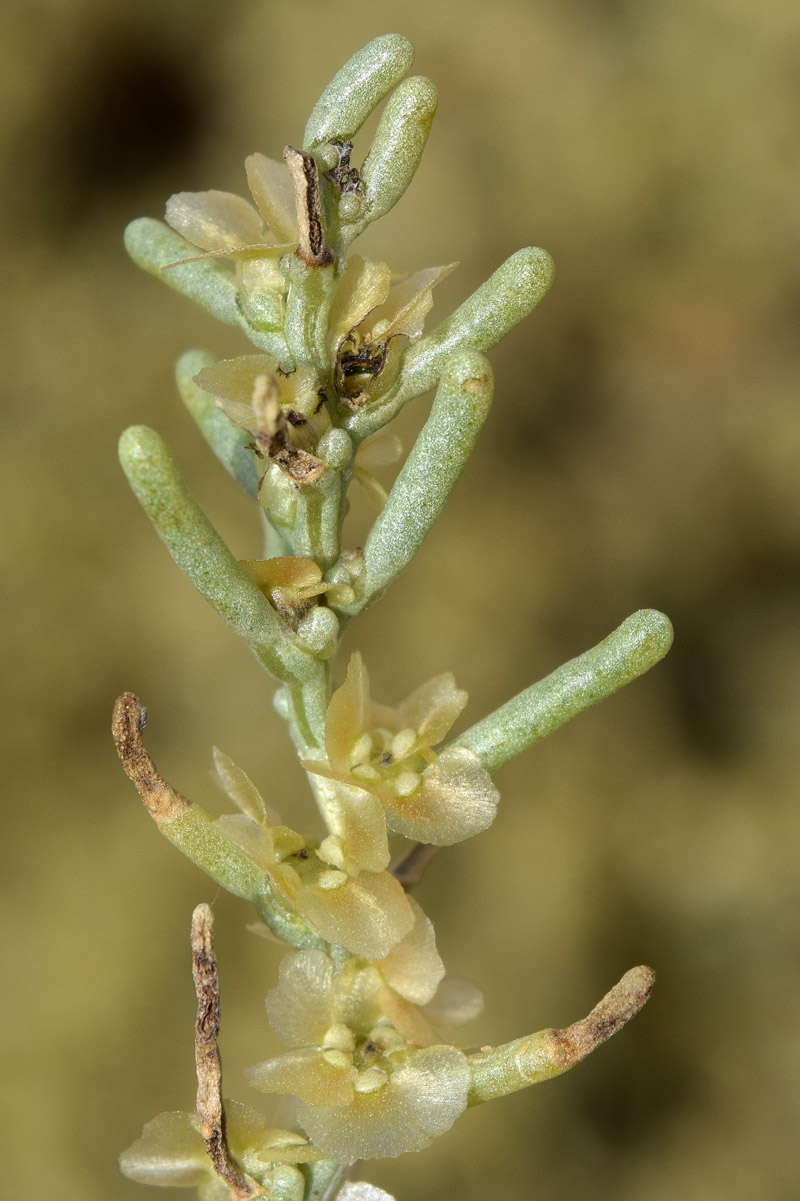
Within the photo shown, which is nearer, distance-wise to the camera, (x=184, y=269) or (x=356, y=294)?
(x=356, y=294)

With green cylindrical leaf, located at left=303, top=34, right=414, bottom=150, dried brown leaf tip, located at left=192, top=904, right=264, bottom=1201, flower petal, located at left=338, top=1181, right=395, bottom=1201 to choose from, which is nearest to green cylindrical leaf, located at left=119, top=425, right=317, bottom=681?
dried brown leaf tip, located at left=192, top=904, right=264, bottom=1201

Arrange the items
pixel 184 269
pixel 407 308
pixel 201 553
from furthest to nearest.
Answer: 1. pixel 184 269
2. pixel 407 308
3. pixel 201 553

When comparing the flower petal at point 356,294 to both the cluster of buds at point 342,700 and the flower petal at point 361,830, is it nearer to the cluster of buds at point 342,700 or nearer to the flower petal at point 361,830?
the cluster of buds at point 342,700

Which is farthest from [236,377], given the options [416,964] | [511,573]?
[511,573]

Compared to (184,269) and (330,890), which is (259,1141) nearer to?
(330,890)

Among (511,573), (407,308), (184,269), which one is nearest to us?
(407,308)

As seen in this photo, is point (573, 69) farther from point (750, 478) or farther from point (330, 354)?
point (330, 354)

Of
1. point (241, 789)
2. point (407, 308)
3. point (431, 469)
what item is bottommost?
point (241, 789)
